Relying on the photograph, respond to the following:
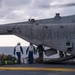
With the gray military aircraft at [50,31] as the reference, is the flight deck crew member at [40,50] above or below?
below

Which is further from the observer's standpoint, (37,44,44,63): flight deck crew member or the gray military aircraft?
(37,44,44,63): flight deck crew member

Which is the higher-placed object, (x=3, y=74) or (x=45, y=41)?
(x=45, y=41)

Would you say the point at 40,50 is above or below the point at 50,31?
below

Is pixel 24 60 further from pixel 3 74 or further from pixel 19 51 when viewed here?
pixel 3 74

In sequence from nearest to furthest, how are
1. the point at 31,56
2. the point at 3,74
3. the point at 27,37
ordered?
the point at 3,74 < the point at 31,56 < the point at 27,37

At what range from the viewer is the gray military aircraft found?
2973cm

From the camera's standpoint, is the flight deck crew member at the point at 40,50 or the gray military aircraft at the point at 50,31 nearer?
the gray military aircraft at the point at 50,31

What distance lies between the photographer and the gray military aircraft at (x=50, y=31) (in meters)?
29.7

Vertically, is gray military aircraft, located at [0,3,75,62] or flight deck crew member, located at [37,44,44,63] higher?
gray military aircraft, located at [0,3,75,62]

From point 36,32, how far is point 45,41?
1356mm

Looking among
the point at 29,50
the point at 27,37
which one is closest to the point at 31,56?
the point at 29,50

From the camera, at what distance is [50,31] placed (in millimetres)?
30578

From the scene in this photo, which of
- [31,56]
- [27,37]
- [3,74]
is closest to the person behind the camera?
[3,74]

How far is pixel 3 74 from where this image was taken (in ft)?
61.6
